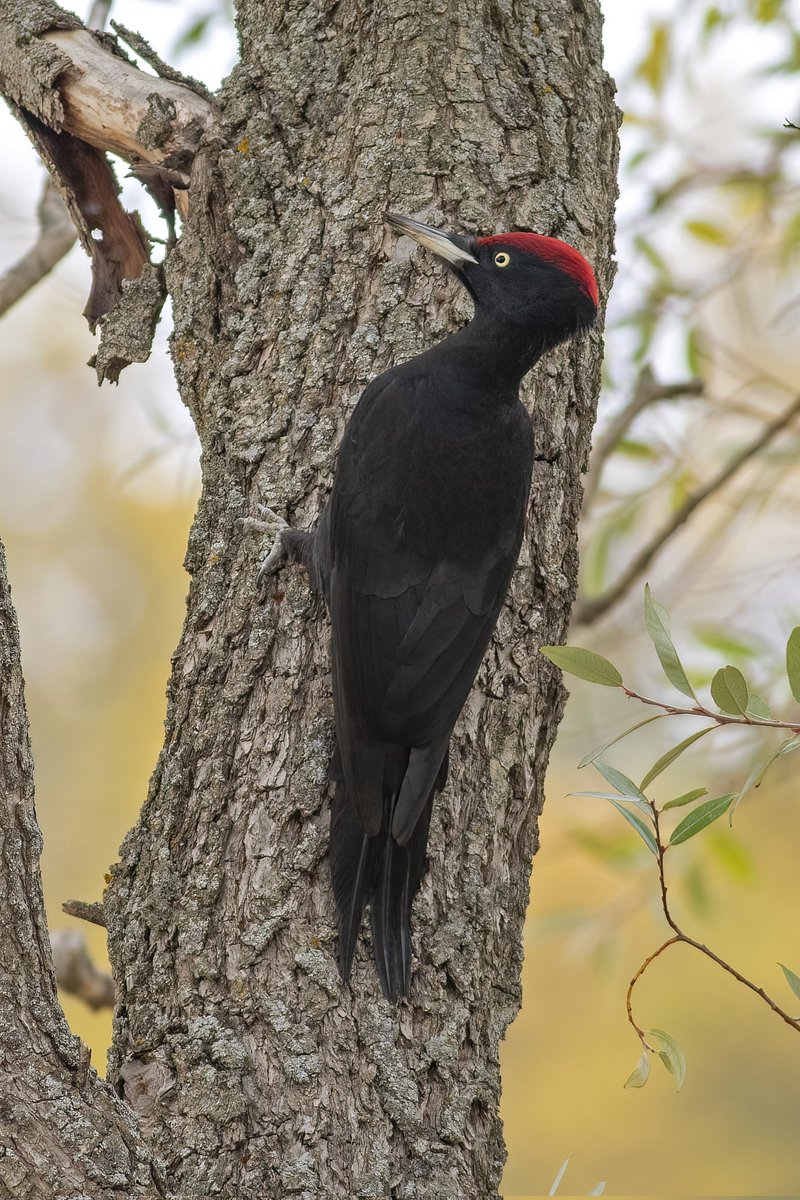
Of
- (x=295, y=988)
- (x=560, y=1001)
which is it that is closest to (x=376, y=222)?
(x=295, y=988)

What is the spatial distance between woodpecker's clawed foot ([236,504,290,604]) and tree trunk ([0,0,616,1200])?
3 cm

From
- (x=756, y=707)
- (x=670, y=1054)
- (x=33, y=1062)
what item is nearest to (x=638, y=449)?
(x=756, y=707)

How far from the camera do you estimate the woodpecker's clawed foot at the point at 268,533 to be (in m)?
2.20

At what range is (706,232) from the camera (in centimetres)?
393

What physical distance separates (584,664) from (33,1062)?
0.93 meters

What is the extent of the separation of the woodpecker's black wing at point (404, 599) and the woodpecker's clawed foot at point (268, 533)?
92 millimetres

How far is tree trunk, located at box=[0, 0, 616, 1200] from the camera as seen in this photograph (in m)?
1.88

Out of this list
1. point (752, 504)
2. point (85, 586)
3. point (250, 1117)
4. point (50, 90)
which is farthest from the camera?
point (85, 586)

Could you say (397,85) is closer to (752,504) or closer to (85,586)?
(752,504)

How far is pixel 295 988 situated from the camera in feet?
6.34

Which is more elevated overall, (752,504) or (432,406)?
(752,504)

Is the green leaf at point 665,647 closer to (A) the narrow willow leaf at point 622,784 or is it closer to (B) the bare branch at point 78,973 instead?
(A) the narrow willow leaf at point 622,784

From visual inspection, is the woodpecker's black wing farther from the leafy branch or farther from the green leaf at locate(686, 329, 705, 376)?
the green leaf at locate(686, 329, 705, 376)

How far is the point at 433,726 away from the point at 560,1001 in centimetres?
429
